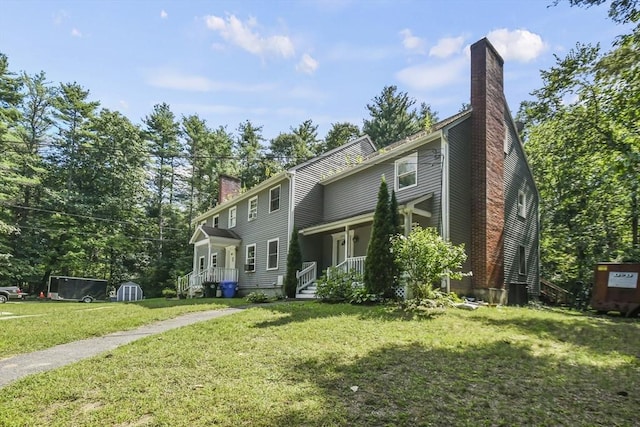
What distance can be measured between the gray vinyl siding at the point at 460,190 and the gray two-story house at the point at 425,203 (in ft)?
0.11

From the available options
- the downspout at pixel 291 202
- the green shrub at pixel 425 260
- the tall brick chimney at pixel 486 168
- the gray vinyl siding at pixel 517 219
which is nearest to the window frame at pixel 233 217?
the downspout at pixel 291 202

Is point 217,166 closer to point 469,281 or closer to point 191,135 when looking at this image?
point 191,135

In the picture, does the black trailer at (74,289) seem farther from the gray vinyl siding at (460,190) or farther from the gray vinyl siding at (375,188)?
the gray vinyl siding at (460,190)

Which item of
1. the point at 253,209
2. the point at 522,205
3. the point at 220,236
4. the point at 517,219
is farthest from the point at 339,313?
the point at 220,236

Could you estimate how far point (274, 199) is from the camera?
18422mm

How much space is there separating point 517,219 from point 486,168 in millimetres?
3719

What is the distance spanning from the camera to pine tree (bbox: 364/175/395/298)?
10891 millimetres

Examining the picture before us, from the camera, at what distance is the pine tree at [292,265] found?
15.4m

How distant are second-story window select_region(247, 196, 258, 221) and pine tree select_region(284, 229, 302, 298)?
14.5ft

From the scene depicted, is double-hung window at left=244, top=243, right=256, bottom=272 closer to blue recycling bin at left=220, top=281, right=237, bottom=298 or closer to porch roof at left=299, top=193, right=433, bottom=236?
blue recycling bin at left=220, top=281, right=237, bottom=298

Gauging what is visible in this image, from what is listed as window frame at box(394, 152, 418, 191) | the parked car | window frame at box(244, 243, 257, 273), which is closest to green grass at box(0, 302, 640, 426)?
window frame at box(394, 152, 418, 191)

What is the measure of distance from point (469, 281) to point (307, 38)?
8.85 m

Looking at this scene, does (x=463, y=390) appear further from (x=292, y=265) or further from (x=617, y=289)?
(x=292, y=265)

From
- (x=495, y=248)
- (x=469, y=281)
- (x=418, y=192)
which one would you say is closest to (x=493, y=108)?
(x=418, y=192)
